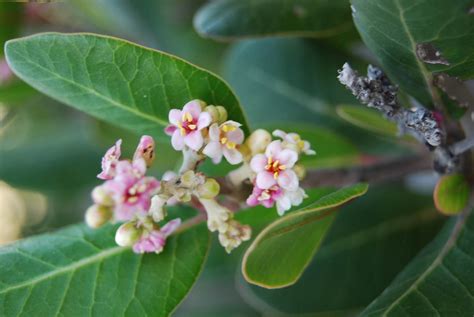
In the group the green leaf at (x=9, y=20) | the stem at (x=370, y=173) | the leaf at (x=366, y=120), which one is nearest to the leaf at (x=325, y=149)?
the stem at (x=370, y=173)

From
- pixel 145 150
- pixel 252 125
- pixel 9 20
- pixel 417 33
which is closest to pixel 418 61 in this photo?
pixel 417 33

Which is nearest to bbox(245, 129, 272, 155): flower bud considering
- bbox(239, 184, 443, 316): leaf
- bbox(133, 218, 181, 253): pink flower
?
bbox(133, 218, 181, 253): pink flower

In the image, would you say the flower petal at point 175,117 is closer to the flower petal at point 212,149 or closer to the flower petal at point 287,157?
the flower petal at point 212,149

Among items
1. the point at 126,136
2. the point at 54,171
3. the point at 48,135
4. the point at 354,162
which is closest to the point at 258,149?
the point at 354,162

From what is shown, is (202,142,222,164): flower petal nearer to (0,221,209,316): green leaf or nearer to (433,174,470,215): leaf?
(0,221,209,316): green leaf

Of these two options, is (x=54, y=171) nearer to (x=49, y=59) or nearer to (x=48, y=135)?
(x=48, y=135)

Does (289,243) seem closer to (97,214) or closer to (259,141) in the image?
(259,141)
